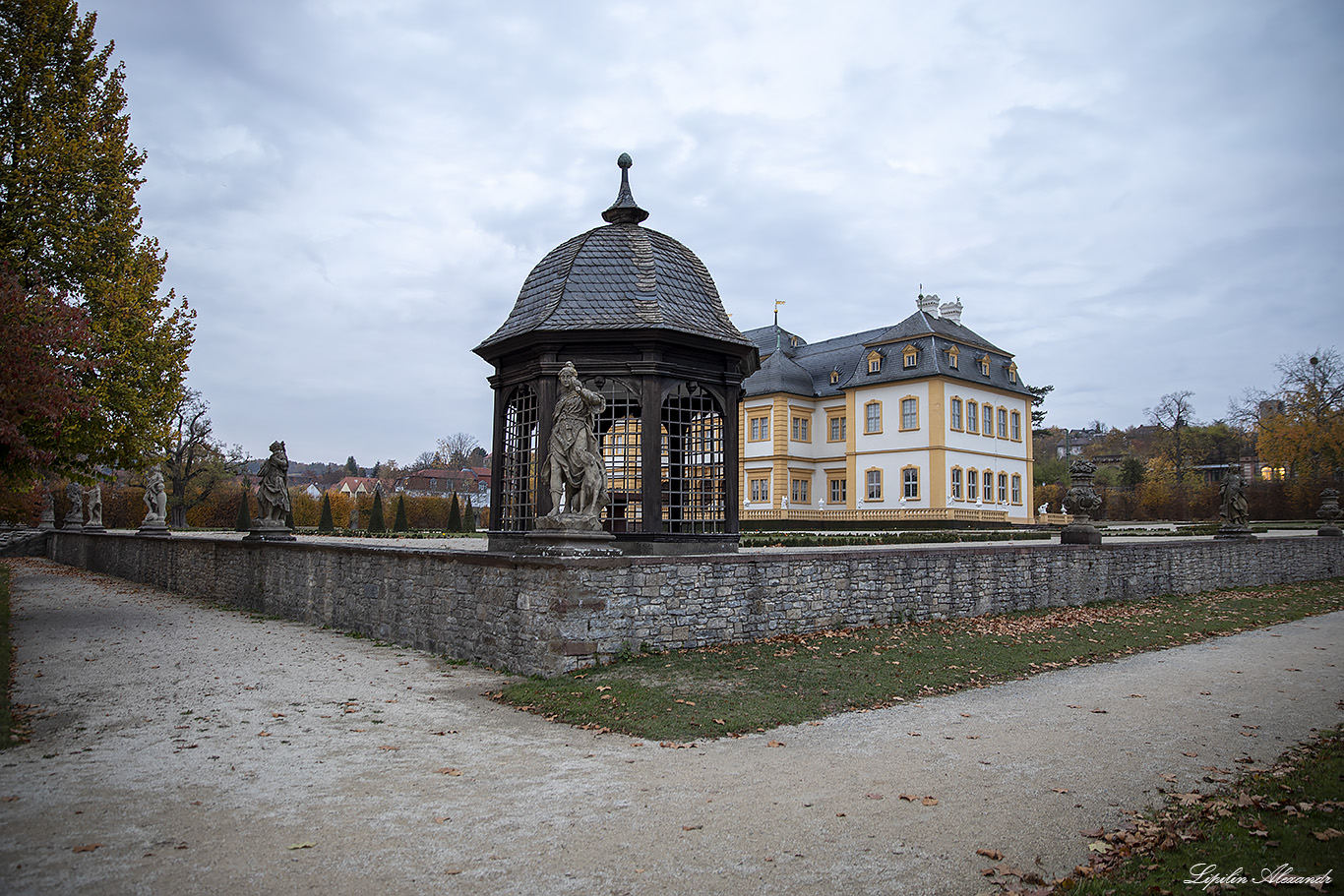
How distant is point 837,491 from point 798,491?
225cm

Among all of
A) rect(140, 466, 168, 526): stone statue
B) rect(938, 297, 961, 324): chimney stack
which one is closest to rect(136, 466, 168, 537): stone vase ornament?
rect(140, 466, 168, 526): stone statue

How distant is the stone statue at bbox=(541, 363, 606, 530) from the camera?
973cm

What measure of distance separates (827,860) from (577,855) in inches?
51.6

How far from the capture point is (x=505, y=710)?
26.0 ft

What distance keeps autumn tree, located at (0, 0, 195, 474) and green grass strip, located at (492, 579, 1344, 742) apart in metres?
9.42

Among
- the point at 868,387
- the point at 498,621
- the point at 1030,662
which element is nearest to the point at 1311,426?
the point at 868,387

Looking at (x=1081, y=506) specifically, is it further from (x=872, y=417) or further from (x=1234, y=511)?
(x=872, y=417)

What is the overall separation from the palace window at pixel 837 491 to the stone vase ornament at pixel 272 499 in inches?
1327

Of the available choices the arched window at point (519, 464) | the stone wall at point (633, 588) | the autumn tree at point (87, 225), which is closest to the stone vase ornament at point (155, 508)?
the stone wall at point (633, 588)

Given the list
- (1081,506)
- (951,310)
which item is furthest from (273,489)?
(951,310)

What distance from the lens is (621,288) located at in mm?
12266

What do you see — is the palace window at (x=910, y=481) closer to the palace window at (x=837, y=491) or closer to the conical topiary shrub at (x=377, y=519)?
the palace window at (x=837, y=491)

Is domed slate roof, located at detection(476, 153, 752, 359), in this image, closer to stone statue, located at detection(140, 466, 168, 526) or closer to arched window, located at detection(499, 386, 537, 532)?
arched window, located at detection(499, 386, 537, 532)

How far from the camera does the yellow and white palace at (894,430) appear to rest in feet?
135
